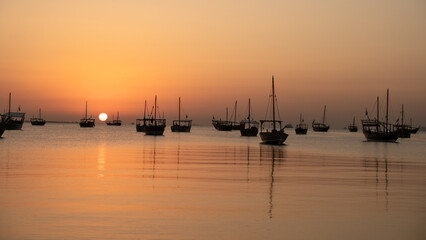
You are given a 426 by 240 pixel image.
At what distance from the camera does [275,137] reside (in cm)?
7888

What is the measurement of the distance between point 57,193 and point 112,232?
8.25 m

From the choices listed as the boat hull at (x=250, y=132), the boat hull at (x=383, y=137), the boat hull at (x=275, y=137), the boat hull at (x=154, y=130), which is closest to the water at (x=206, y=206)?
the boat hull at (x=275, y=137)

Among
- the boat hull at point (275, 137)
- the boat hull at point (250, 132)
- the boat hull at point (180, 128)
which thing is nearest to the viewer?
the boat hull at point (275, 137)

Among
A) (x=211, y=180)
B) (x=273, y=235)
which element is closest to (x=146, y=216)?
(x=273, y=235)

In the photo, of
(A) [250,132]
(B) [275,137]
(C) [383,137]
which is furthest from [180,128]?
(B) [275,137]

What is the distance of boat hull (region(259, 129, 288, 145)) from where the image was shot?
7825cm

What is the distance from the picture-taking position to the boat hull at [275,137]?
78250mm

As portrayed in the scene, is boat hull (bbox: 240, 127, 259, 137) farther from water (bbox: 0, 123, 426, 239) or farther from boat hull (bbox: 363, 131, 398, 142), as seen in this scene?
water (bbox: 0, 123, 426, 239)

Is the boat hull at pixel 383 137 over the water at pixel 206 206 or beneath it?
over

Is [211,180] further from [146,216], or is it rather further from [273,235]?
[273,235]

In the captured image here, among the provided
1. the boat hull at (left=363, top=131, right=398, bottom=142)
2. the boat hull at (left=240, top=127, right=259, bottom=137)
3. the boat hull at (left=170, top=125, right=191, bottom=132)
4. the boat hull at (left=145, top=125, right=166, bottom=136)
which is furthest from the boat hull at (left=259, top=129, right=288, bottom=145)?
the boat hull at (left=170, top=125, right=191, bottom=132)

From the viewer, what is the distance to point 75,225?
1462cm

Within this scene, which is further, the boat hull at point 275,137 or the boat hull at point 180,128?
the boat hull at point 180,128

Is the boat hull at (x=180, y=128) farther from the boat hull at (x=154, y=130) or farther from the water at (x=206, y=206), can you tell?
the water at (x=206, y=206)
